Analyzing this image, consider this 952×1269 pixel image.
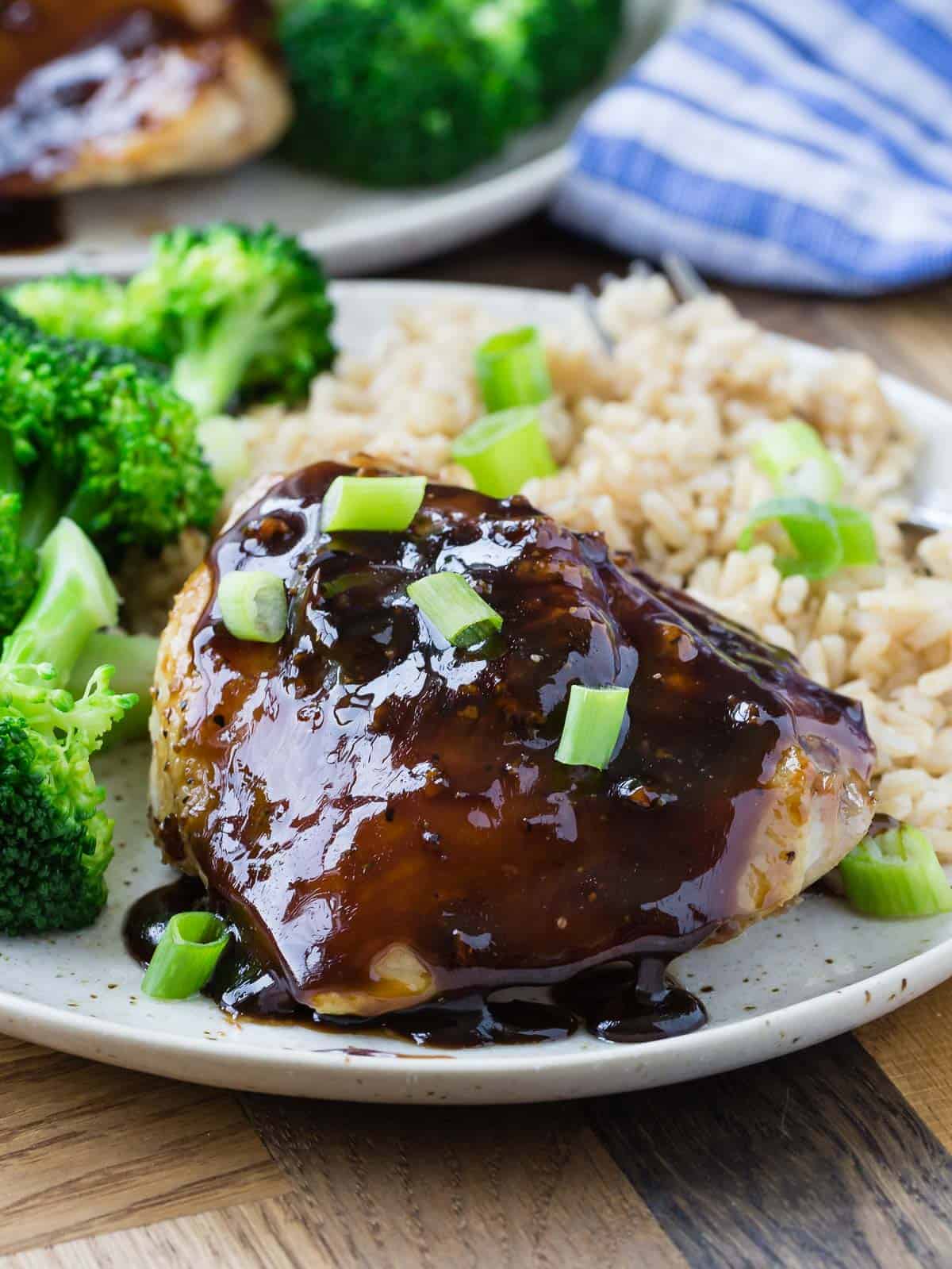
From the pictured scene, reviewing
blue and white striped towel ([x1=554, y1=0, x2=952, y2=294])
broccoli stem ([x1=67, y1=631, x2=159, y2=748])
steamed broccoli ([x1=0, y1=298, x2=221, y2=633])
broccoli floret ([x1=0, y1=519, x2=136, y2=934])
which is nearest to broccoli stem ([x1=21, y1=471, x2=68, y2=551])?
steamed broccoli ([x1=0, y1=298, x2=221, y2=633])

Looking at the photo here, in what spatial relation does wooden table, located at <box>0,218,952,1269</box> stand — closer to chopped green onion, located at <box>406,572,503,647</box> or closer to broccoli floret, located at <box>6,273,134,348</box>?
chopped green onion, located at <box>406,572,503,647</box>

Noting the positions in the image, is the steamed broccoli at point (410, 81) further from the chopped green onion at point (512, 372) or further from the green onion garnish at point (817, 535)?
the green onion garnish at point (817, 535)

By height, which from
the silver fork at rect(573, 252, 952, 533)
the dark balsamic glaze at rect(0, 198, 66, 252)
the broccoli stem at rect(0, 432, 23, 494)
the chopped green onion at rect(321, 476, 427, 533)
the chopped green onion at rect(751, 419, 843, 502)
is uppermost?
the chopped green onion at rect(321, 476, 427, 533)

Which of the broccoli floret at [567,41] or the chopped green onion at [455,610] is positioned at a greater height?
the chopped green onion at [455,610]

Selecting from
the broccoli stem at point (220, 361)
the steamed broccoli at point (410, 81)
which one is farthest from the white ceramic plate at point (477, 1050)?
the steamed broccoli at point (410, 81)

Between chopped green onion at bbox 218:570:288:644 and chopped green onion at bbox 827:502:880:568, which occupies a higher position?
chopped green onion at bbox 218:570:288:644

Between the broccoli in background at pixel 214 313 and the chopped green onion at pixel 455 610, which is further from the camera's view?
the broccoli in background at pixel 214 313
